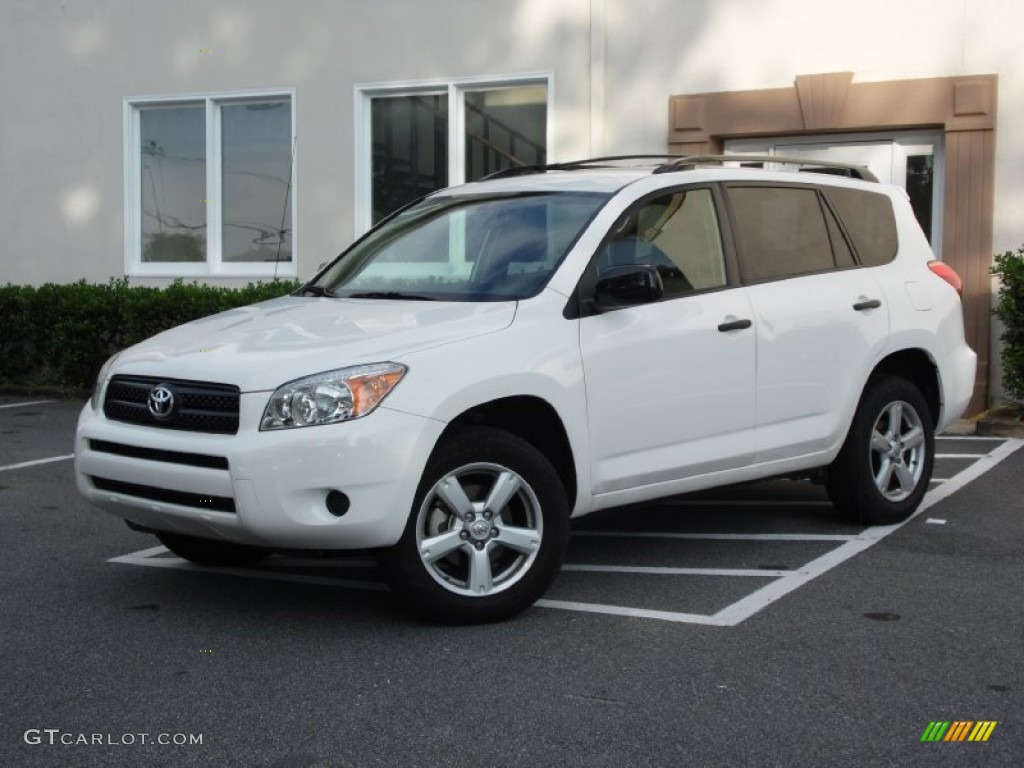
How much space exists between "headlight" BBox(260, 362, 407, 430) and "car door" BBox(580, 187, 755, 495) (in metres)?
1.04

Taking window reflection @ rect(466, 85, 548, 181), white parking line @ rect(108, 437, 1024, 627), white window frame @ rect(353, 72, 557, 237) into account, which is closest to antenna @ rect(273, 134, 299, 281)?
white window frame @ rect(353, 72, 557, 237)

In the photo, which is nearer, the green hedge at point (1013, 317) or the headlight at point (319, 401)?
the headlight at point (319, 401)

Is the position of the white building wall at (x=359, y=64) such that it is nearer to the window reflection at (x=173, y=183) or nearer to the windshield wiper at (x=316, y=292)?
the window reflection at (x=173, y=183)

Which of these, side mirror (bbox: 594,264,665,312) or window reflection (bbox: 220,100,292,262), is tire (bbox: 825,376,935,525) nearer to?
side mirror (bbox: 594,264,665,312)

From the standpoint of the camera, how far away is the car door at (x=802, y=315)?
6.04 m

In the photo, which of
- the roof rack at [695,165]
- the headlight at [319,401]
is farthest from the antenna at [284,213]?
the headlight at [319,401]

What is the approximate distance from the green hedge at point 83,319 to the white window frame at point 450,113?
1.19 m

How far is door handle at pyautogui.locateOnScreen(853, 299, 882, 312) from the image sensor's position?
6.46 metres

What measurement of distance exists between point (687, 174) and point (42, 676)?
3520 mm

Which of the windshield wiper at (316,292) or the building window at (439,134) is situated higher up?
the building window at (439,134)

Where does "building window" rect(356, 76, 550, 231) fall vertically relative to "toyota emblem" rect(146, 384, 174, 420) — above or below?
above

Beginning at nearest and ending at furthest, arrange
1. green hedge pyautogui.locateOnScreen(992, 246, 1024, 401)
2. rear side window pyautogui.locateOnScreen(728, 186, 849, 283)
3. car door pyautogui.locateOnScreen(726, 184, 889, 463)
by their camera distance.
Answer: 1. car door pyautogui.locateOnScreen(726, 184, 889, 463)
2. rear side window pyautogui.locateOnScreen(728, 186, 849, 283)
3. green hedge pyautogui.locateOnScreen(992, 246, 1024, 401)

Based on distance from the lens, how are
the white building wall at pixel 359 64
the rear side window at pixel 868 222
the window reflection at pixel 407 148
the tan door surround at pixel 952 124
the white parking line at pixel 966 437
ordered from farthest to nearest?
1. the window reflection at pixel 407 148
2. the white building wall at pixel 359 64
3. the tan door surround at pixel 952 124
4. the white parking line at pixel 966 437
5. the rear side window at pixel 868 222

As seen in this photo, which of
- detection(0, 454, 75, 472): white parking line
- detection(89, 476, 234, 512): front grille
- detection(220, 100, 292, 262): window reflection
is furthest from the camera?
detection(220, 100, 292, 262): window reflection
